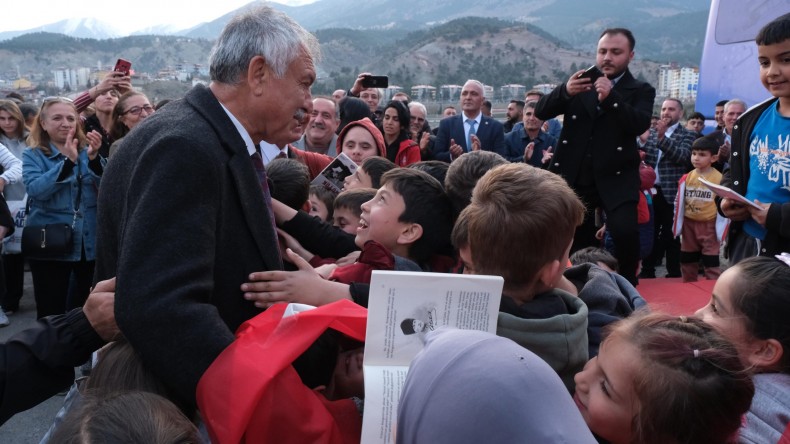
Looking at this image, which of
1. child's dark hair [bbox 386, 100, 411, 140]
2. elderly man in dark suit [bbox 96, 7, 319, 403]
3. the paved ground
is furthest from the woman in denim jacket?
elderly man in dark suit [bbox 96, 7, 319, 403]

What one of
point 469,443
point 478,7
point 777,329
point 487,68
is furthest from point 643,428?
point 478,7

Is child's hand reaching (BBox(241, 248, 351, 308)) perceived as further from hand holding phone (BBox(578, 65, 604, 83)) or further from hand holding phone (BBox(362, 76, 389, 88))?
hand holding phone (BBox(362, 76, 389, 88))

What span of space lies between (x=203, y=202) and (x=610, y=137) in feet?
11.8

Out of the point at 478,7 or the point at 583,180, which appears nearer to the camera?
the point at 583,180

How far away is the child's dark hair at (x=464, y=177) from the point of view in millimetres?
2201

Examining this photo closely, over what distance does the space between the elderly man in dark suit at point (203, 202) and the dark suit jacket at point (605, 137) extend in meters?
2.96

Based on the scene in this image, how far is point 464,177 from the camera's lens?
2.23m

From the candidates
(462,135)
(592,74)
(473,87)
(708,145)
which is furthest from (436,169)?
(473,87)

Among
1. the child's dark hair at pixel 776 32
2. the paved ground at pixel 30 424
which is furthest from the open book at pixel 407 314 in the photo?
the paved ground at pixel 30 424

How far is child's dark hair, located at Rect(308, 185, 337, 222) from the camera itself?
314 cm

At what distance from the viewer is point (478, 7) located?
140250mm

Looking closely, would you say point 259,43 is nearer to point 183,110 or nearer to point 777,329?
point 183,110

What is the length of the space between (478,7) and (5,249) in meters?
146

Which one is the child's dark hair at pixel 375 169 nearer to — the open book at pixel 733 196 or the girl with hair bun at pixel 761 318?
the open book at pixel 733 196
